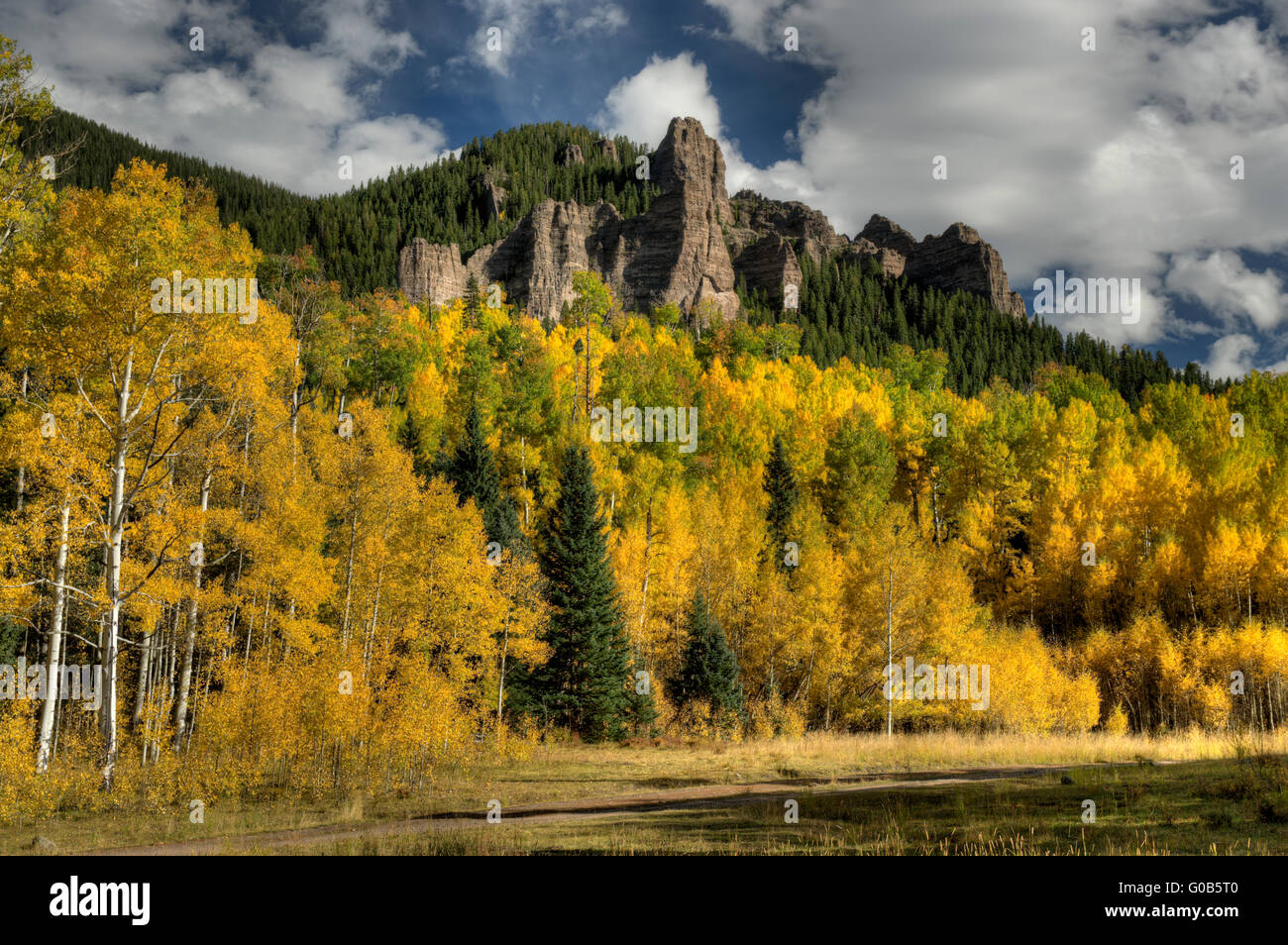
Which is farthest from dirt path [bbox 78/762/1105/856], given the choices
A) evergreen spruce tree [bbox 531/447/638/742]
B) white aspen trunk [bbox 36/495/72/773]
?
evergreen spruce tree [bbox 531/447/638/742]

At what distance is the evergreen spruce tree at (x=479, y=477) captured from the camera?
36.8m

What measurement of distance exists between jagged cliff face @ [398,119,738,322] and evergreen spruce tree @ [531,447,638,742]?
A: 87.4 metres

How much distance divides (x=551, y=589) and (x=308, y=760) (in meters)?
15.3

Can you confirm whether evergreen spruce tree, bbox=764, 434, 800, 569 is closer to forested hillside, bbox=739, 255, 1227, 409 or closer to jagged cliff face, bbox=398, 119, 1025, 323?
forested hillside, bbox=739, 255, 1227, 409

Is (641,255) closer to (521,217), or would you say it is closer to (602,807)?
(521,217)

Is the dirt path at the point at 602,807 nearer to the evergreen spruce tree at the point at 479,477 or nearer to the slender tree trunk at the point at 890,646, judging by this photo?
the slender tree trunk at the point at 890,646

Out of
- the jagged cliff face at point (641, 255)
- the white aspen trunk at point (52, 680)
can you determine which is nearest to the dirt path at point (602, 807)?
the white aspen trunk at point (52, 680)

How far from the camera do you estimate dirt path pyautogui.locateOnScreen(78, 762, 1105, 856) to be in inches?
539

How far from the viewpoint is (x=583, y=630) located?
113ft

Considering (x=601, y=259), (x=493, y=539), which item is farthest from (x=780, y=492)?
(x=601, y=259)

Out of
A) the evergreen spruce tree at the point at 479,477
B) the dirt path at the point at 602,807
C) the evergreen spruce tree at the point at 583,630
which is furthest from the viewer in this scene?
the evergreen spruce tree at the point at 479,477

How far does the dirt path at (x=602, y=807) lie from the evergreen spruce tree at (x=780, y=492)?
23.1 metres

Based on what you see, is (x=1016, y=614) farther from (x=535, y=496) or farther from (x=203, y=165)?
(x=203, y=165)

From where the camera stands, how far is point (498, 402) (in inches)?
1887
